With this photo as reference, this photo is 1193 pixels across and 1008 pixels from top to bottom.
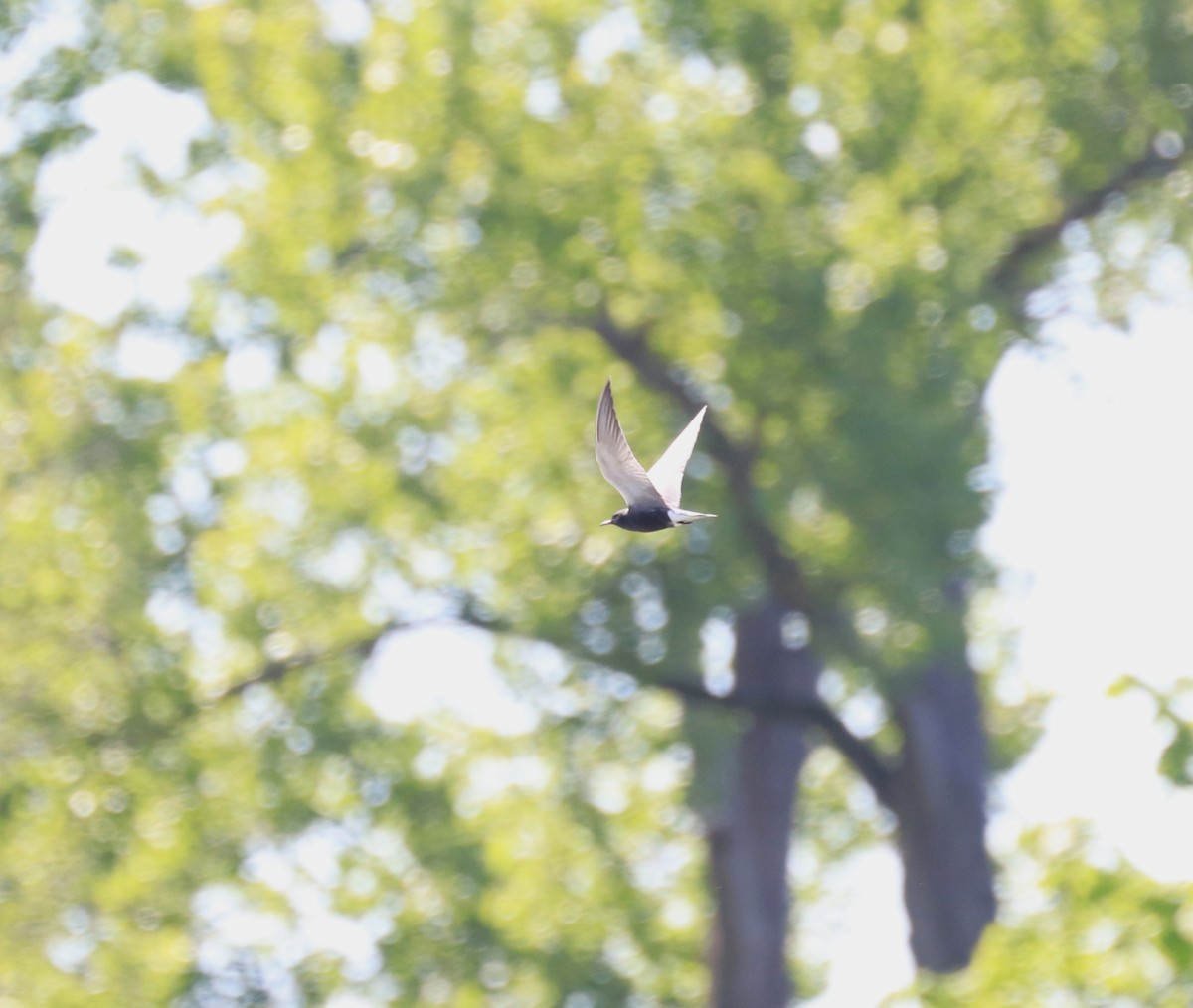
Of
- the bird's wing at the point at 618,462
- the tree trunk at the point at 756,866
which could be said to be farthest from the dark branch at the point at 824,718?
the bird's wing at the point at 618,462

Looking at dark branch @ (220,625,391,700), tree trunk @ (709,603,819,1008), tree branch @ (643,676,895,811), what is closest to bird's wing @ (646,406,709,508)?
tree branch @ (643,676,895,811)

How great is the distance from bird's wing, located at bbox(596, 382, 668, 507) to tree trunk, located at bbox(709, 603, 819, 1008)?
718 cm

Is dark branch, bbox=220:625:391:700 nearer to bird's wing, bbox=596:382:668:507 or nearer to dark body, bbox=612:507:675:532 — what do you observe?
dark body, bbox=612:507:675:532

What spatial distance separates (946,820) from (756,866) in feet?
4.50

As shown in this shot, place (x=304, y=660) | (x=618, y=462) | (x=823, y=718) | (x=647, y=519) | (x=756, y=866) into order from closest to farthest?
1. (x=618, y=462)
2. (x=647, y=519)
3. (x=304, y=660)
4. (x=823, y=718)
5. (x=756, y=866)

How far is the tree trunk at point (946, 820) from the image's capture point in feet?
46.5

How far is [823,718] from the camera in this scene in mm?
13945

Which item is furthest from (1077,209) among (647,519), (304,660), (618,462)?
(618,462)

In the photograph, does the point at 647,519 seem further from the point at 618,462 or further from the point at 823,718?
the point at 823,718

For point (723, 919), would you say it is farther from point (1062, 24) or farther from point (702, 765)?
point (1062, 24)

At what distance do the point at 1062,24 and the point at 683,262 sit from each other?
2.72 m

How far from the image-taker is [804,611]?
504 inches

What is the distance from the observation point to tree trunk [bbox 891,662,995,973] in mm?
14172

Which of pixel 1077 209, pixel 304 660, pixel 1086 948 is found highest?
pixel 1077 209
